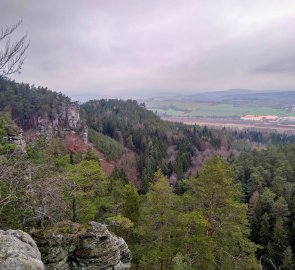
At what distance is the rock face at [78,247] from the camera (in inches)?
459

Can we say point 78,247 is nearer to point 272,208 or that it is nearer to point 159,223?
point 159,223

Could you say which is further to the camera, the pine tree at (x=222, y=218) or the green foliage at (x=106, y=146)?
the green foliage at (x=106, y=146)

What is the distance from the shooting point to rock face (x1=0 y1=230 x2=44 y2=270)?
27.7 ft

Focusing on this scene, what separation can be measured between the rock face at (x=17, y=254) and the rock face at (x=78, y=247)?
196cm

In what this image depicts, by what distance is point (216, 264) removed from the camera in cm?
1866

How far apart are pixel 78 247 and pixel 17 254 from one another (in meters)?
3.84

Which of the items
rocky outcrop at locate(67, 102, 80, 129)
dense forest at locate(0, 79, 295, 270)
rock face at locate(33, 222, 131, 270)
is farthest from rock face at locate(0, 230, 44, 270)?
rocky outcrop at locate(67, 102, 80, 129)

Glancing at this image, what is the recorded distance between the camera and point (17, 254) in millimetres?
8773

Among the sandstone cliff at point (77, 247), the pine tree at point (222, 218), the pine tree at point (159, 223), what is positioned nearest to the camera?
the sandstone cliff at point (77, 247)

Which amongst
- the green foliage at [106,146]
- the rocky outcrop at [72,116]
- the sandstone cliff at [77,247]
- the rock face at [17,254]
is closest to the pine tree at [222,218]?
the sandstone cliff at [77,247]

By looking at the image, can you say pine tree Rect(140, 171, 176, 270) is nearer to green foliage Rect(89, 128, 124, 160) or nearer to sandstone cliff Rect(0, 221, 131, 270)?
sandstone cliff Rect(0, 221, 131, 270)

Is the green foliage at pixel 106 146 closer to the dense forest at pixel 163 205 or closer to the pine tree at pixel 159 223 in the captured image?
the dense forest at pixel 163 205

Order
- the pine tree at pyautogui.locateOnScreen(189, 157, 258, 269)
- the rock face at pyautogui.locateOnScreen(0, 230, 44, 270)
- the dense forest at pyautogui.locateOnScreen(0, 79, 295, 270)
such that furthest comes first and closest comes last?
the pine tree at pyautogui.locateOnScreen(189, 157, 258, 269)
the dense forest at pyautogui.locateOnScreen(0, 79, 295, 270)
the rock face at pyautogui.locateOnScreen(0, 230, 44, 270)

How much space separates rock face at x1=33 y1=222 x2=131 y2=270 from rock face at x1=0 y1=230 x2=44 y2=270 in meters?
1.96
